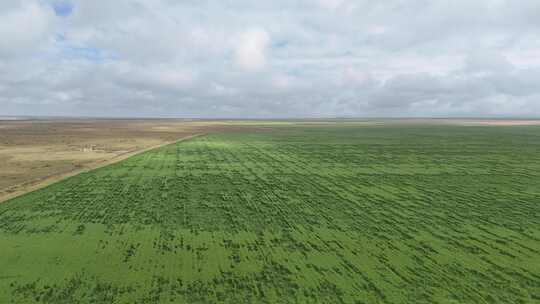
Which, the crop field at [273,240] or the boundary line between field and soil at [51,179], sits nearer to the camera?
the crop field at [273,240]

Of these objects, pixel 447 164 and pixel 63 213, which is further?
pixel 447 164

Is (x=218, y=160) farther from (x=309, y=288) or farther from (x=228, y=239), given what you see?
(x=309, y=288)

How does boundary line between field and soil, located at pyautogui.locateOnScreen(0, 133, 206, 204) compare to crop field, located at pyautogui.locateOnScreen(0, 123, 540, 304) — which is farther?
boundary line between field and soil, located at pyautogui.locateOnScreen(0, 133, 206, 204)

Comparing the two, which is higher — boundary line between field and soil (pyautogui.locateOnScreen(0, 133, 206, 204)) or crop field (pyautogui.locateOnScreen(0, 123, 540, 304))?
boundary line between field and soil (pyautogui.locateOnScreen(0, 133, 206, 204))

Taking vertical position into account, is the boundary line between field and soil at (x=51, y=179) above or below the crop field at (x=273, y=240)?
above

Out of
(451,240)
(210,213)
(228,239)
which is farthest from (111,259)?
(451,240)

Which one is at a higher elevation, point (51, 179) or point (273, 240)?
point (51, 179)

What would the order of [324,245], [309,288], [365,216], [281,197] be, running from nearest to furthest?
[309,288] → [324,245] → [365,216] → [281,197]

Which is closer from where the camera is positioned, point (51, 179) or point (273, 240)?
point (273, 240)
